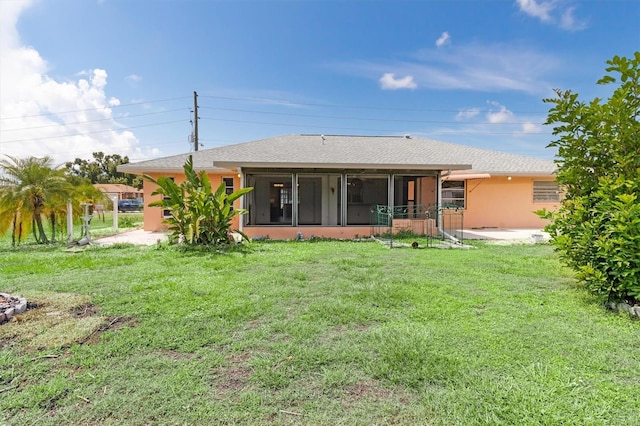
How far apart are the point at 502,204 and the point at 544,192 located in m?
2.31

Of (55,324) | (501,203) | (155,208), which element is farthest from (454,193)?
(55,324)

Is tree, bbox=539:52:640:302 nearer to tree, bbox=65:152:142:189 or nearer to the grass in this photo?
the grass

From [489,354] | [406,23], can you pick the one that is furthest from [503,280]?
[406,23]

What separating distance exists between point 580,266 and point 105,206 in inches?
615

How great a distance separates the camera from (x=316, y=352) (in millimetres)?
3180

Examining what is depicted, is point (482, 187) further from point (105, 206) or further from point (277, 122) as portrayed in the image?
point (277, 122)

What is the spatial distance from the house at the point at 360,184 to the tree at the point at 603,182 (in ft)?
22.8

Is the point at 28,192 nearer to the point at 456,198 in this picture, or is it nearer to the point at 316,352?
the point at 316,352

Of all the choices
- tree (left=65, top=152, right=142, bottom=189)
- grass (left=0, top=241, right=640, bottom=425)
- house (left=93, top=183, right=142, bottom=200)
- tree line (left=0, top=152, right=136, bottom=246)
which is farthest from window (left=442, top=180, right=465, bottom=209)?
tree (left=65, top=152, right=142, bottom=189)

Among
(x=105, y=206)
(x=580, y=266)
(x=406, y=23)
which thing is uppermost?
(x=406, y=23)

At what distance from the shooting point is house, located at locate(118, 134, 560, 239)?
1267 cm

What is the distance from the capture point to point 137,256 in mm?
8367

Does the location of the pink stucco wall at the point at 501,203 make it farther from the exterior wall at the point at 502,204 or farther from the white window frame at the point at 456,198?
the white window frame at the point at 456,198

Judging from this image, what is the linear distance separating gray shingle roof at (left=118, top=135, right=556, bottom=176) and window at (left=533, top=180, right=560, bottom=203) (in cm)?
71
